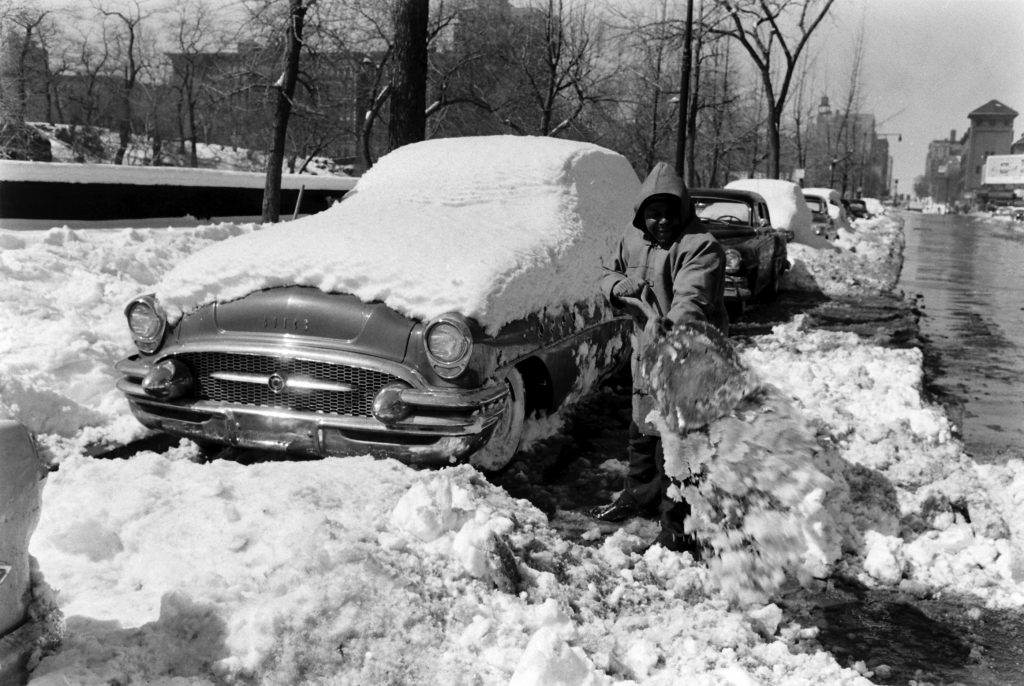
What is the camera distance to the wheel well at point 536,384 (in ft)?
15.5

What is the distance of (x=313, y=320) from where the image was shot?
4.12 meters

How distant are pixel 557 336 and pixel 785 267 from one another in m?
11.1

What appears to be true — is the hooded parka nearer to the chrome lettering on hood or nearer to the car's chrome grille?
the car's chrome grille

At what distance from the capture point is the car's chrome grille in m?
4.07

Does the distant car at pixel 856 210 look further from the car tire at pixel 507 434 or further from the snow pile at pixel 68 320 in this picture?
the car tire at pixel 507 434

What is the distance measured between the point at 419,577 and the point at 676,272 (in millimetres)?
1972

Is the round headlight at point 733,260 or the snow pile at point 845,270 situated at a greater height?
the round headlight at point 733,260

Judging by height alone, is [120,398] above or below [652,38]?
below

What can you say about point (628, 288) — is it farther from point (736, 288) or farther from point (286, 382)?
point (736, 288)

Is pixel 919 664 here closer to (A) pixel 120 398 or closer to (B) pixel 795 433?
(B) pixel 795 433

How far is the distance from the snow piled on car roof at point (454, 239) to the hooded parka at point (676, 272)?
60cm

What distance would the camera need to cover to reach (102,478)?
146 inches

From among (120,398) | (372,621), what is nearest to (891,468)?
(372,621)

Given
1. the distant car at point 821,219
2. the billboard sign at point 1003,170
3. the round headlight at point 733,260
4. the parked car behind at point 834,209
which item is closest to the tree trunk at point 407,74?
the round headlight at point 733,260
